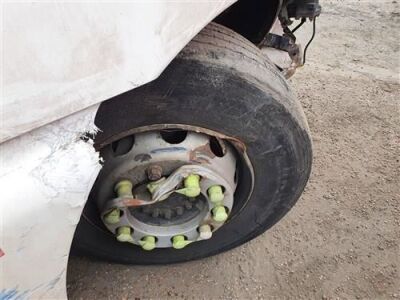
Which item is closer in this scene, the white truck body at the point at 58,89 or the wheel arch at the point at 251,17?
the white truck body at the point at 58,89

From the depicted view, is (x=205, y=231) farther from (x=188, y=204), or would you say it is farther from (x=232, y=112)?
(x=232, y=112)

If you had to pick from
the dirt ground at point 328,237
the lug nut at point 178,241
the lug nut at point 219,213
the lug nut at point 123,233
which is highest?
the lug nut at point 219,213

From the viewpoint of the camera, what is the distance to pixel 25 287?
1007 mm

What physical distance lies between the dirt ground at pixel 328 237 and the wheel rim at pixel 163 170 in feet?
1.14

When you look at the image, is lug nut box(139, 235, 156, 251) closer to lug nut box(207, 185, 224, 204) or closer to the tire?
the tire

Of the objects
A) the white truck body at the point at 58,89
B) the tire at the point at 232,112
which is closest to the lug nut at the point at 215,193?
the tire at the point at 232,112

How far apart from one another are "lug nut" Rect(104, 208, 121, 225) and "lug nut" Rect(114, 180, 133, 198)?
7 centimetres

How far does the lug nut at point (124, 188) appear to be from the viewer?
48.3 inches

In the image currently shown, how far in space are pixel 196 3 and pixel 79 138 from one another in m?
0.35

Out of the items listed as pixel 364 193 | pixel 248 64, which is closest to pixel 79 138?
pixel 248 64

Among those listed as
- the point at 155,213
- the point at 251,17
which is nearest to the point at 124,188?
the point at 155,213

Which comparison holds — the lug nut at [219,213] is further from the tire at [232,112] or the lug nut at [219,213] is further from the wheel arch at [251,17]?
the wheel arch at [251,17]

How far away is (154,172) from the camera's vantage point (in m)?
1.23

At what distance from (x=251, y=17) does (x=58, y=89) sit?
1098 mm
